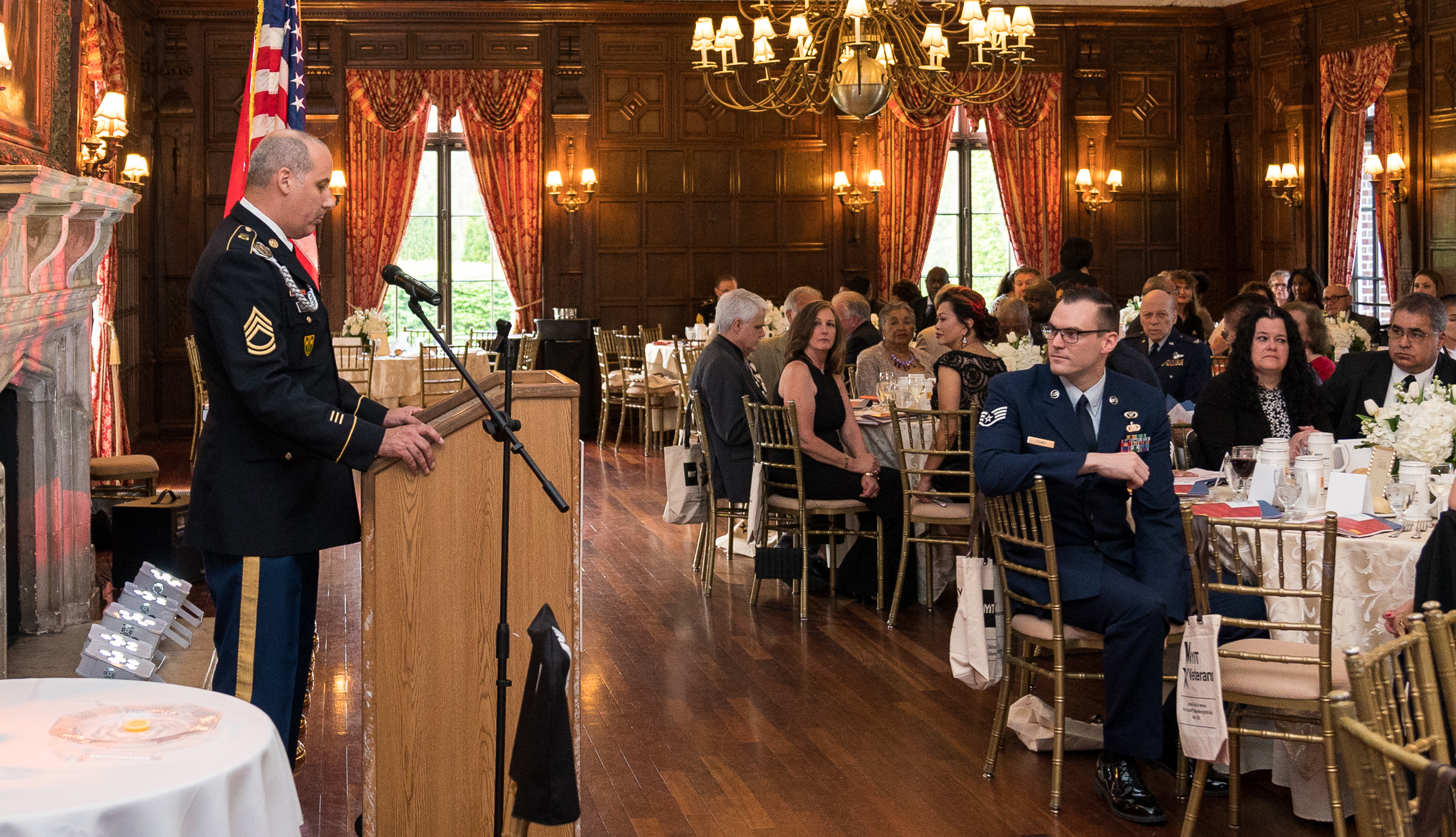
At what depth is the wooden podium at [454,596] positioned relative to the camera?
9.20 ft

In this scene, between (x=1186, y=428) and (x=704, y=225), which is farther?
(x=704, y=225)

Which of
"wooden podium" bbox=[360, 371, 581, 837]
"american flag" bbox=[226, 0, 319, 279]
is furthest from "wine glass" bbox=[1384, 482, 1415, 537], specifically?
"american flag" bbox=[226, 0, 319, 279]

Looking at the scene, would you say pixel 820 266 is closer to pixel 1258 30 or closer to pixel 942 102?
A: pixel 942 102

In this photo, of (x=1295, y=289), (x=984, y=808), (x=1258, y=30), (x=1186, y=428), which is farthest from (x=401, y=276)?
(x=1258, y=30)

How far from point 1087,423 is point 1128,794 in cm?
103

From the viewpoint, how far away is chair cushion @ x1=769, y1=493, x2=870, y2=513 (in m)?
6.12

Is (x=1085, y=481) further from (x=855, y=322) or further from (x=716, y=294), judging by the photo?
(x=716, y=294)

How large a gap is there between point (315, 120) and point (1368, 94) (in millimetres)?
9637

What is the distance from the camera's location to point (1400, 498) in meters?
3.86

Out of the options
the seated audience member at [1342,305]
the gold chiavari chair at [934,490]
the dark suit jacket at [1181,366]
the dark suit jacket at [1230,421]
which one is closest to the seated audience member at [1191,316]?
the seated audience member at [1342,305]

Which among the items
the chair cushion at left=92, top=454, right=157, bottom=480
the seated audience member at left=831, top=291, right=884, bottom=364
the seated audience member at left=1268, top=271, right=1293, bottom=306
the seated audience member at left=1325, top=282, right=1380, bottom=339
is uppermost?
the seated audience member at left=1268, top=271, right=1293, bottom=306

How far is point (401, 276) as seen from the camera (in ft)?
8.25

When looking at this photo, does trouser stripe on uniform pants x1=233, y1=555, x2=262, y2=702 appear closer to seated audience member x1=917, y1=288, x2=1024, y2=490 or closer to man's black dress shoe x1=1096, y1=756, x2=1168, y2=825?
man's black dress shoe x1=1096, y1=756, x2=1168, y2=825

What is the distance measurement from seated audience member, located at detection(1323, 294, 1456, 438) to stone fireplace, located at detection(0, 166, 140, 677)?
451 cm
